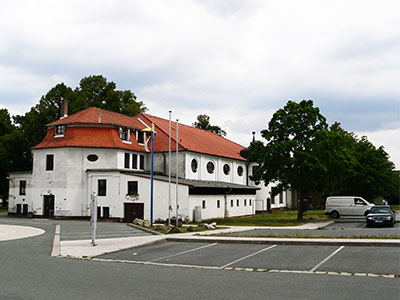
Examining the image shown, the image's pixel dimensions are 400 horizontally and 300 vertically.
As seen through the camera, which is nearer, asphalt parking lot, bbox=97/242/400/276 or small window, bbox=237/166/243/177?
asphalt parking lot, bbox=97/242/400/276

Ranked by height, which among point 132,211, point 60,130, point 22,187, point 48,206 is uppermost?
point 60,130

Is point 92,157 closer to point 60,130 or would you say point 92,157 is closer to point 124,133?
point 124,133

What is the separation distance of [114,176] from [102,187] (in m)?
1.79

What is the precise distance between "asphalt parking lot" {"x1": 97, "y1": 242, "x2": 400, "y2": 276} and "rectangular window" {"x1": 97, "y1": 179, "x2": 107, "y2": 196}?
849 inches

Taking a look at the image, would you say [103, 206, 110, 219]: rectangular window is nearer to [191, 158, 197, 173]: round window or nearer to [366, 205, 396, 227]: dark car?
[191, 158, 197, 173]: round window

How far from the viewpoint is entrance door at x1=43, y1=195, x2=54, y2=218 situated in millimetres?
41188

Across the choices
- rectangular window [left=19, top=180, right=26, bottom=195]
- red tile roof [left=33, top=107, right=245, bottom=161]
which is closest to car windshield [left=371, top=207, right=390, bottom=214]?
red tile roof [left=33, top=107, right=245, bottom=161]

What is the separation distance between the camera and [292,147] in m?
36.5

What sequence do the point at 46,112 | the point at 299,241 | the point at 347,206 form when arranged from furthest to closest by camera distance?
1. the point at 46,112
2. the point at 347,206
3. the point at 299,241

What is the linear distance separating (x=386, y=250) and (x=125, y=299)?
442 inches

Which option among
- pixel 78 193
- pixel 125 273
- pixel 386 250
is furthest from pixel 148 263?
pixel 78 193

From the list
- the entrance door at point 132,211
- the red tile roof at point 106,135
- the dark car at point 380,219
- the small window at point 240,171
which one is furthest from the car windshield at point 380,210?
the small window at point 240,171

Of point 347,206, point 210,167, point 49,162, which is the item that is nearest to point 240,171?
point 210,167

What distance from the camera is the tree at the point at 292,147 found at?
118ft
